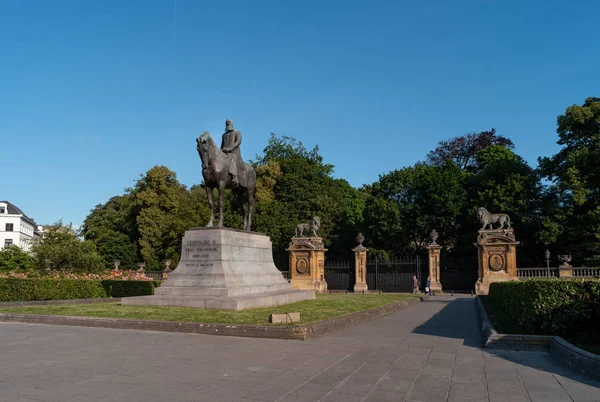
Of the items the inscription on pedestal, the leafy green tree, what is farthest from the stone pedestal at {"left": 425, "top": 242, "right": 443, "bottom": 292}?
the leafy green tree

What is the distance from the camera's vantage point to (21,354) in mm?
7863

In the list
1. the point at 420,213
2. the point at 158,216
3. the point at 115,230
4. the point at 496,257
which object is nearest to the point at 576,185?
the point at 496,257

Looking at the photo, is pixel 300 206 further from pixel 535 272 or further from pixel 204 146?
pixel 204 146

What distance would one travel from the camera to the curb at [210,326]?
9906mm

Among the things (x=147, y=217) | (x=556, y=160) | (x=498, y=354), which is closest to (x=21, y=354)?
(x=498, y=354)

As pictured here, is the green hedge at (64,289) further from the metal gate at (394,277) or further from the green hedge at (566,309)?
the metal gate at (394,277)

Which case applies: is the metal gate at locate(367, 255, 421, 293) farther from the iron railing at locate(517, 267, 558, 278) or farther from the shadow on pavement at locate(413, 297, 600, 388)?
the shadow on pavement at locate(413, 297, 600, 388)

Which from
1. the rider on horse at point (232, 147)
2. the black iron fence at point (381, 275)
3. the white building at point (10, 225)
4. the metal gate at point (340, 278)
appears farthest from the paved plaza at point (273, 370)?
the white building at point (10, 225)

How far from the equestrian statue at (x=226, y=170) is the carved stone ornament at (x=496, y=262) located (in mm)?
17966

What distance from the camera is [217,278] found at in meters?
15.7

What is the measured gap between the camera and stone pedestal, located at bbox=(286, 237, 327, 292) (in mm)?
33094

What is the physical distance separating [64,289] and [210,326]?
469 inches

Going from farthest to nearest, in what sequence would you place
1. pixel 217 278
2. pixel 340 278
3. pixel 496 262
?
pixel 340 278 < pixel 496 262 < pixel 217 278

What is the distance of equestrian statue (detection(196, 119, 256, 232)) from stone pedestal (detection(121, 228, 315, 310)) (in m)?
1.02
